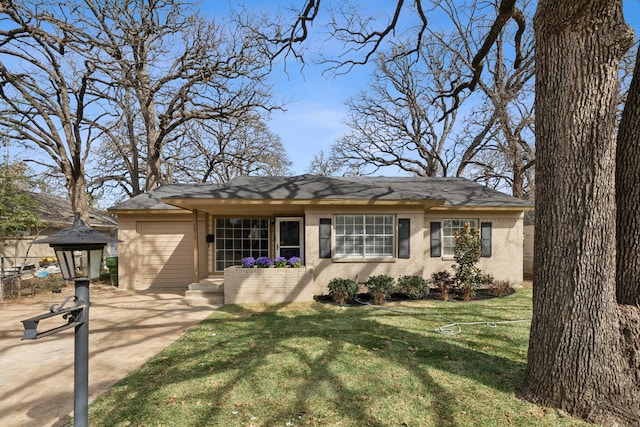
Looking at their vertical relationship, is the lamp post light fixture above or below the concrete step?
above

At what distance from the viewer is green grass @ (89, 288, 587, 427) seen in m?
3.13

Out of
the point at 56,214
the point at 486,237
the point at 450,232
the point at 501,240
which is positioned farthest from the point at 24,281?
the point at 501,240

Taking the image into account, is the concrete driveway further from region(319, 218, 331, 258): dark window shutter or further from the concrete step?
region(319, 218, 331, 258): dark window shutter

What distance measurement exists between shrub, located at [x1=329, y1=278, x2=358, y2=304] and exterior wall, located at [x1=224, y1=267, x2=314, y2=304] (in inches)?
23.3

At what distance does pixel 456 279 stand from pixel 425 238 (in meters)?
1.67

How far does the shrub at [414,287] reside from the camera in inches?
352

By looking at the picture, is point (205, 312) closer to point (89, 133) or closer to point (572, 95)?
point (572, 95)

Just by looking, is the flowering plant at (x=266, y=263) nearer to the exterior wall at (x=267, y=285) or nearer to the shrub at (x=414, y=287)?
the exterior wall at (x=267, y=285)

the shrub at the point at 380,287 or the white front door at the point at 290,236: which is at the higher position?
the white front door at the point at 290,236

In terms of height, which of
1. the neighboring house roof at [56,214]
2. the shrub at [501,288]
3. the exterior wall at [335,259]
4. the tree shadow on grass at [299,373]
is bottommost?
the shrub at [501,288]

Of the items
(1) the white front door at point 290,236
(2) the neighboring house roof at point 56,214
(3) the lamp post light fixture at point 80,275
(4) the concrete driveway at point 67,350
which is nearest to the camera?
(3) the lamp post light fixture at point 80,275

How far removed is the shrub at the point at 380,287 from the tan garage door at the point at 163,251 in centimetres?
640

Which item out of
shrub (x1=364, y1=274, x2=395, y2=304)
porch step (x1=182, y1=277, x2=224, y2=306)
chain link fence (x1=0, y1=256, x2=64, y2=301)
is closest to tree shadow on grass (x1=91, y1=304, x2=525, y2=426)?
shrub (x1=364, y1=274, x2=395, y2=304)

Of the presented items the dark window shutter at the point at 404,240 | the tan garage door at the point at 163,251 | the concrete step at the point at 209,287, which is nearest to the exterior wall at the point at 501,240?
the dark window shutter at the point at 404,240
